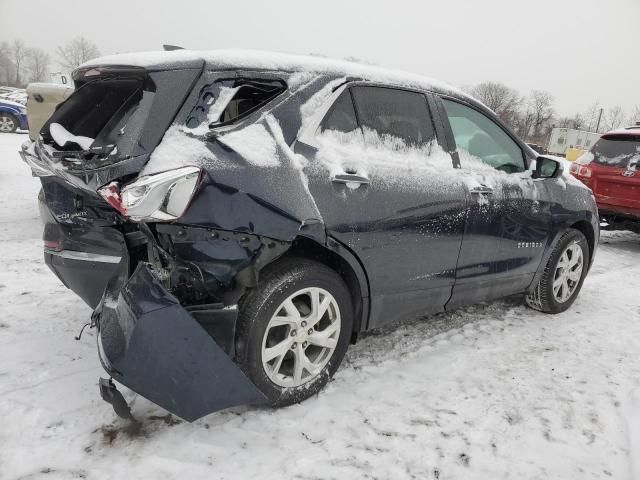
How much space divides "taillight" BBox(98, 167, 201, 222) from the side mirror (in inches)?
110

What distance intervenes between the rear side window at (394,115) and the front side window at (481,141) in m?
0.26

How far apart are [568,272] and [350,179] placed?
8.89 ft

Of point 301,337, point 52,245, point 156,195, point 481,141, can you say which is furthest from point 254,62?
point 481,141

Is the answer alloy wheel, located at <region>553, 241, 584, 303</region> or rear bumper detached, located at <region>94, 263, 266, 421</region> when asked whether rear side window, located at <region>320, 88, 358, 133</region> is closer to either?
rear bumper detached, located at <region>94, 263, 266, 421</region>

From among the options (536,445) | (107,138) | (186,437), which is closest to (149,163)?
(107,138)

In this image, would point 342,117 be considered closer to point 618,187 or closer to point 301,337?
point 301,337

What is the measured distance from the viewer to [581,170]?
717cm

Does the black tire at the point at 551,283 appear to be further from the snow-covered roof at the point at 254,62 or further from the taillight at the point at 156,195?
the taillight at the point at 156,195

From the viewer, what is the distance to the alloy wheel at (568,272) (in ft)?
13.1

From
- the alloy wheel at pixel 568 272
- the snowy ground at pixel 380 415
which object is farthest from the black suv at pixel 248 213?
the alloy wheel at pixel 568 272

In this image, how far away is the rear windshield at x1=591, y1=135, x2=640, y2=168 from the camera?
663 centimetres

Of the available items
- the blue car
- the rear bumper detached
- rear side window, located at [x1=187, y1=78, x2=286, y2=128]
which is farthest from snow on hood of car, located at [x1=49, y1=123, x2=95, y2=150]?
the blue car

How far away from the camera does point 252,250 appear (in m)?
2.08

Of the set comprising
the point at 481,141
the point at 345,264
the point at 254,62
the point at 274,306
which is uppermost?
the point at 254,62
